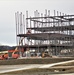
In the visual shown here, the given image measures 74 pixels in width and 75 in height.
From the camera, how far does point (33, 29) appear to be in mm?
78562

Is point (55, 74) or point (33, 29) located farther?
point (33, 29)

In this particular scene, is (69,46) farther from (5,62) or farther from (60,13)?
(5,62)

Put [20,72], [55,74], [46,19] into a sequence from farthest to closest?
[46,19] → [20,72] → [55,74]

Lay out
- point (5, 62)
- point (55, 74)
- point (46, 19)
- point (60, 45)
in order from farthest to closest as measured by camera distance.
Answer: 1. point (46, 19)
2. point (60, 45)
3. point (5, 62)
4. point (55, 74)

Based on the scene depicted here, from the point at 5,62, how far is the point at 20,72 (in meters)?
18.3

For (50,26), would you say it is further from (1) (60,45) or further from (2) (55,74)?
(2) (55,74)

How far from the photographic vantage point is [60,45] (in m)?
69.3

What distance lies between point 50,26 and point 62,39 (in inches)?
221

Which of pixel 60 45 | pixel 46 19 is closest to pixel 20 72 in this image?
pixel 60 45

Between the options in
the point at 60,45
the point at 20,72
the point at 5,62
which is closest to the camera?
the point at 20,72

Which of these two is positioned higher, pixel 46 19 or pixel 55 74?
pixel 46 19

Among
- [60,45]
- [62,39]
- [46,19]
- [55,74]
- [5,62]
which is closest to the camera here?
[55,74]

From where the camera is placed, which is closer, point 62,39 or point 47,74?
point 47,74

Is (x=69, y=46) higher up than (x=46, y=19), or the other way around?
(x=46, y=19)
